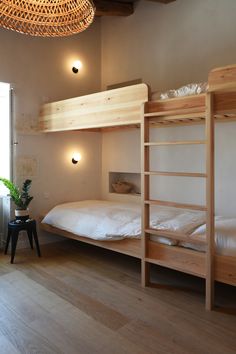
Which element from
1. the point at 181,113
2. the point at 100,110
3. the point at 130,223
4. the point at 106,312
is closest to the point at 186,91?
the point at 181,113

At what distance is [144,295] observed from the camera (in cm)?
270

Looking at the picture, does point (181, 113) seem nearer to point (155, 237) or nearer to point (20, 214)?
point (155, 237)

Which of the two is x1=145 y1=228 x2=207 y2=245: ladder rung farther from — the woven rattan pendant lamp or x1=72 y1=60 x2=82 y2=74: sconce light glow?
x1=72 y1=60 x2=82 y2=74: sconce light glow

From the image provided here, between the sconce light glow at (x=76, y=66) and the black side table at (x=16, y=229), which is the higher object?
the sconce light glow at (x=76, y=66)

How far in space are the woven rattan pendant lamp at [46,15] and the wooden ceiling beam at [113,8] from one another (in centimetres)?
255

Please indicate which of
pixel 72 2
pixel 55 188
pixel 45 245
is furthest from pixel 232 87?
pixel 45 245

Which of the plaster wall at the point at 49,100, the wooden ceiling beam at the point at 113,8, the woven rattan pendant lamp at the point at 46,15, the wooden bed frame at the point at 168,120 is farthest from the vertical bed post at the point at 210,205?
the plaster wall at the point at 49,100

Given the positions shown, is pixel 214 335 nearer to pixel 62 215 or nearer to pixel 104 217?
pixel 104 217

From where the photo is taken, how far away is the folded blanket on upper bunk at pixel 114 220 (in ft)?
9.67

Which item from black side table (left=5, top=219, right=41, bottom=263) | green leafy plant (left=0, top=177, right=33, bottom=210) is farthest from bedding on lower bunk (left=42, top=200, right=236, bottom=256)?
green leafy plant (left=0, top=177, right=33, bottom=210)

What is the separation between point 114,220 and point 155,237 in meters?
0.59

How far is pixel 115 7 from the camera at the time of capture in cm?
432

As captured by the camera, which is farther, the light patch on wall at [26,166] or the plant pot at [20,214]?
the light patch on wall at [26,166]

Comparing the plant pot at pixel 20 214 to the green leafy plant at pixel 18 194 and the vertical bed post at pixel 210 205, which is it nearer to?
the green leafy plant at pixel 18 194
